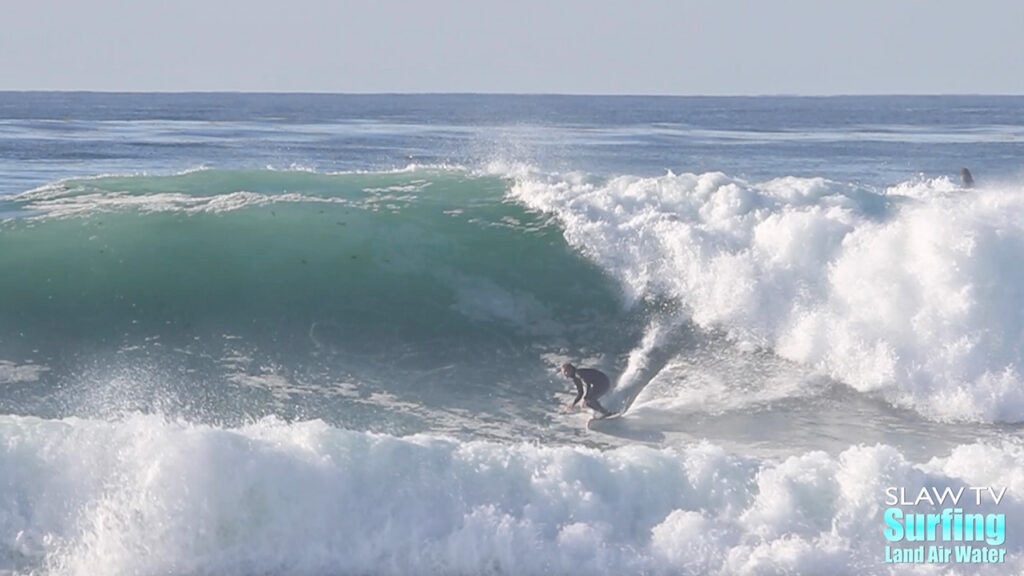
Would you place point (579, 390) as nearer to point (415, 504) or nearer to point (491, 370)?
point (491, 370)

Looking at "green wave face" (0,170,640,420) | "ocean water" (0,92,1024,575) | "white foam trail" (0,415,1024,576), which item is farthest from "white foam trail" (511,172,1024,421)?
"white foam trail" (0,415,1024,576)

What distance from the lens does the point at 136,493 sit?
980 centimetres

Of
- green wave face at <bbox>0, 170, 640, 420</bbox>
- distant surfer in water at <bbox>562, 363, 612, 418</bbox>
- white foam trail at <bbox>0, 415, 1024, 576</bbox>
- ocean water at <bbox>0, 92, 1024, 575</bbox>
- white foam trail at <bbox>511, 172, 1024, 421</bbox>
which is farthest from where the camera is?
green wave face at <bbox>0, 170, 640, 420</bbox>

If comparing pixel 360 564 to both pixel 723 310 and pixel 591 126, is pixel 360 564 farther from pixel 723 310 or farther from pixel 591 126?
pixel 591 126

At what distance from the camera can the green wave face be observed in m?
14.1

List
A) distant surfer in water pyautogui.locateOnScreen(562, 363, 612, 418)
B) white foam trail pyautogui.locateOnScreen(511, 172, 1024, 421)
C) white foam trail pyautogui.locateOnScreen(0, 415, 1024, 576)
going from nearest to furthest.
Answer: white foam trail pyautogui.locateOnScreen(0, 415, 1024, 576), distant surfer in water pyautogui.locateOnScreen(562, 363, 612, 418), white foam trail pyautogui.locateOnScreen(511, 172, 1024, 421)

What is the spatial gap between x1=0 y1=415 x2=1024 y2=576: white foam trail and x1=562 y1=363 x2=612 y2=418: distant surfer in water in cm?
207

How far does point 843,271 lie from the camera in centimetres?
1471

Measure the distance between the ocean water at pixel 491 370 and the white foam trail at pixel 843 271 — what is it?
33 mm

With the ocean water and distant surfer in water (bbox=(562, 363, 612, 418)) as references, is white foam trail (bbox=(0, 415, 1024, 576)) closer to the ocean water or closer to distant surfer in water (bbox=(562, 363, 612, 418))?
the ocean water

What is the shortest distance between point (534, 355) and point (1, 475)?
580cm

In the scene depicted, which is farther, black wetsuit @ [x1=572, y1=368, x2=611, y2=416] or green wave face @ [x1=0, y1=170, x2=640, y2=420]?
green wave face @ [x1=0, y1=170, x2=640, y2=420]

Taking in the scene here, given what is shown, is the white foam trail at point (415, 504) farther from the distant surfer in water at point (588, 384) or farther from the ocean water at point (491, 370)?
the distant surfer in water at point (588, 384)

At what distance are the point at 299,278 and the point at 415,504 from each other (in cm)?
613
